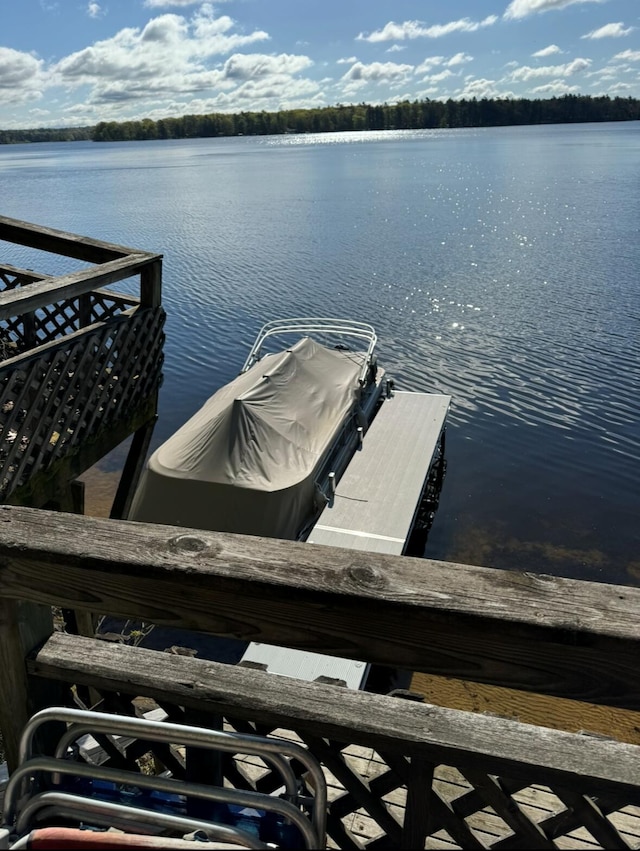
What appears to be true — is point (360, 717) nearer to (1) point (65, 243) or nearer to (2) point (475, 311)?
(1) point (65, 243)

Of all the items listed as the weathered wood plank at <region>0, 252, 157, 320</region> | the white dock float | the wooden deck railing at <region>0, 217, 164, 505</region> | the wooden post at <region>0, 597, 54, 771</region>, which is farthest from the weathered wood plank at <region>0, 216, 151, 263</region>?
the wooden post at <region>0, 597, 54, 771</region>

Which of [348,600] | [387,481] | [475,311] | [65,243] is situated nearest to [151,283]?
[65,243]

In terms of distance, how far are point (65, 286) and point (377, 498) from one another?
728 centimetres

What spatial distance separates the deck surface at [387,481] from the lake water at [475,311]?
2.39 metres

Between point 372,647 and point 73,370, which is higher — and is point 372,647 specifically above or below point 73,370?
above

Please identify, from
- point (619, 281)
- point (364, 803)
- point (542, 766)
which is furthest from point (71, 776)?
point (619, 281)

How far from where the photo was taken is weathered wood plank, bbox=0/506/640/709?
1.51 m

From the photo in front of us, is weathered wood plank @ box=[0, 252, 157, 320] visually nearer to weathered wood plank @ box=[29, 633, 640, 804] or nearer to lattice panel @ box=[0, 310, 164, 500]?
lattice panel @ box=[0, 310, 164, 500]

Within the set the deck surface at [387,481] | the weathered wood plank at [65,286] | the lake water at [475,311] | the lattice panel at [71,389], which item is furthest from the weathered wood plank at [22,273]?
the lake water at [475,311]

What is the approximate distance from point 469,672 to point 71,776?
3.74 ft

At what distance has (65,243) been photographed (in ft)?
24.3

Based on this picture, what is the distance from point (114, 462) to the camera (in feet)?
62.7

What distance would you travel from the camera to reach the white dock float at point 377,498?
28.0 ft

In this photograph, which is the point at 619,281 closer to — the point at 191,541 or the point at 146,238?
the point at 146,238
